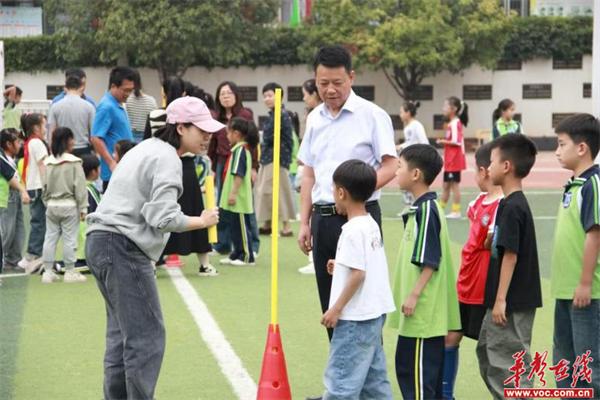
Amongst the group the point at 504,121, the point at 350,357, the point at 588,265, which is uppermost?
the point at 504,121

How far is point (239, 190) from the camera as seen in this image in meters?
12.2

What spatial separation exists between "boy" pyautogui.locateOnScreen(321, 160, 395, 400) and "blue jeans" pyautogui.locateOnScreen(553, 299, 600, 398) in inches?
38.4

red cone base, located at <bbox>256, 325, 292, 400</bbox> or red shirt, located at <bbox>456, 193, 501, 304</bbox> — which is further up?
red shirt, located at <bbox>456, 193, 501, 304</bbox>

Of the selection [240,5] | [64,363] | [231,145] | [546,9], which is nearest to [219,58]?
[240,5]

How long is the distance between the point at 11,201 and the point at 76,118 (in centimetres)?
109

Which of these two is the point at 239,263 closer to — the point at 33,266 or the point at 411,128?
the point at 33,266

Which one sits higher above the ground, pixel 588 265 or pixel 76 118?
pixel 76 118

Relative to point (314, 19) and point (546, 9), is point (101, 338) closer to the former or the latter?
point (314, 19)

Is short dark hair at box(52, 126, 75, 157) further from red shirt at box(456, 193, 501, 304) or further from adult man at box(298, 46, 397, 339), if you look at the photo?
red shirt at box(456, 193, 501, 304)

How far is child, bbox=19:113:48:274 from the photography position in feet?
39.2

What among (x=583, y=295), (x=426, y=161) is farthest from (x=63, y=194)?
(x=583, y=295)

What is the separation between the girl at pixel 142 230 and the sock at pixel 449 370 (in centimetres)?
158

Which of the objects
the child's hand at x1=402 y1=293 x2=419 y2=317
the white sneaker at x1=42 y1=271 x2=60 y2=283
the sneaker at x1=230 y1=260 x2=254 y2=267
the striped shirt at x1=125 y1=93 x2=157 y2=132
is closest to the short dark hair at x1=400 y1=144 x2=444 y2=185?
the child's hand at x1=402 y1=293 x2=419 y2=317

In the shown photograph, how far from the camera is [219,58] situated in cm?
3869
